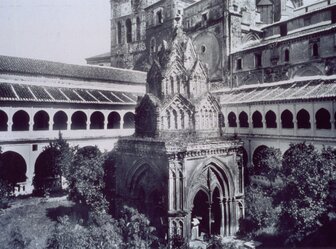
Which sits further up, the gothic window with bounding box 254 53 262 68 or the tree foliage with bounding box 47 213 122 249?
the gothic window with bounding box 254 53 262 68

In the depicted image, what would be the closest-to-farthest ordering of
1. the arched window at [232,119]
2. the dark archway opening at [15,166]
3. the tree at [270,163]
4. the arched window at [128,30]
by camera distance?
the tree at [270,163] < the dark archway opening at [15,166] < the arched window at [232,119] < the arched window at [128,30]

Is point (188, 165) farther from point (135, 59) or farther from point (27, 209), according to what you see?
point (135, 59)

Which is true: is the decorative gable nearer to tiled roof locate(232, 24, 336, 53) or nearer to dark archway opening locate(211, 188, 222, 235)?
dark archway opening locate(211, 188, 222, 235)

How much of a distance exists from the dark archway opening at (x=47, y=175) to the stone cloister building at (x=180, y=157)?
7.67 m

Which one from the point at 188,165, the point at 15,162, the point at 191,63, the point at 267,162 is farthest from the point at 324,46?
the point at 15,162

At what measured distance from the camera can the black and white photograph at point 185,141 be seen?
46.9 ft

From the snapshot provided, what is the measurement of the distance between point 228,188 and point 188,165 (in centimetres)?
303

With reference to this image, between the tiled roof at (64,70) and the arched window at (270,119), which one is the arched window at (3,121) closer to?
the tiled roof at (64,70)

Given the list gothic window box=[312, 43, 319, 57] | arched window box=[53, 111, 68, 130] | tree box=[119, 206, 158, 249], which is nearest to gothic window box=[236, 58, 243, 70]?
gothic window box=[312, 43, 319, 57]

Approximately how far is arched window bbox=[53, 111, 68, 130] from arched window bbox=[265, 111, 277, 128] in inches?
711

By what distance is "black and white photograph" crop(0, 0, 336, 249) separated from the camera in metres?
14.3

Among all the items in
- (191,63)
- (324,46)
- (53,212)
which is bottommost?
(53,212)

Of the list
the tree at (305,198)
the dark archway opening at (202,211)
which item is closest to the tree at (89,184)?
the dark archway opening at (202,211)

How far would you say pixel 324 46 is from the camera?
26.8 metres
